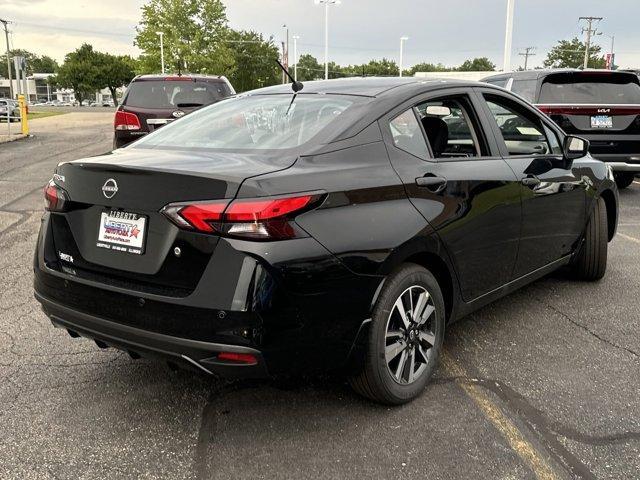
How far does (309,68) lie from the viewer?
386 ft

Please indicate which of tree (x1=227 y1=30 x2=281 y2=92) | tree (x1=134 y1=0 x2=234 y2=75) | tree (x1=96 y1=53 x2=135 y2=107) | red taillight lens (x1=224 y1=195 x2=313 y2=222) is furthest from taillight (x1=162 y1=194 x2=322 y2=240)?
tree (x1=96 y1=53 x2=135 y2=107)

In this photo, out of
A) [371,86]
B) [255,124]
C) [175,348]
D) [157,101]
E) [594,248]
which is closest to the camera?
[175,348]

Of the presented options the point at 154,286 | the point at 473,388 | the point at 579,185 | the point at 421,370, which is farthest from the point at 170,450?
the point at 579,185

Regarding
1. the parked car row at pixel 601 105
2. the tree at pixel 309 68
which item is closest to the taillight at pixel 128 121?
the parked car row at pixel 601 105

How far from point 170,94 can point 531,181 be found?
6847 millimetres

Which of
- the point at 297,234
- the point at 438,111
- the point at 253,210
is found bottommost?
the point at 297,234

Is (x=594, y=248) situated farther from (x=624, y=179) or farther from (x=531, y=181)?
(x=624, y=179)

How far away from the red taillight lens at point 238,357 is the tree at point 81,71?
334 ft

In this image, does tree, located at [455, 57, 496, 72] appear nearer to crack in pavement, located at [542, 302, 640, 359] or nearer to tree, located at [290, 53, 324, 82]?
tree, located at [290, 53, 324, 82]

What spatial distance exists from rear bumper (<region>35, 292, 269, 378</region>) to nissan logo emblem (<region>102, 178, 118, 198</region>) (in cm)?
55

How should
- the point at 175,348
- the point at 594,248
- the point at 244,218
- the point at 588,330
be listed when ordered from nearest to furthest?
the point at 244,218 → the point at 175,348 → the point at 588,330 → the point at 594,248

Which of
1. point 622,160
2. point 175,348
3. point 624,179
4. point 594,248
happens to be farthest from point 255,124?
point 624,179

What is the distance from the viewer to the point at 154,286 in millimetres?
2576

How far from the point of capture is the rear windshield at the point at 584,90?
898 centimetres
